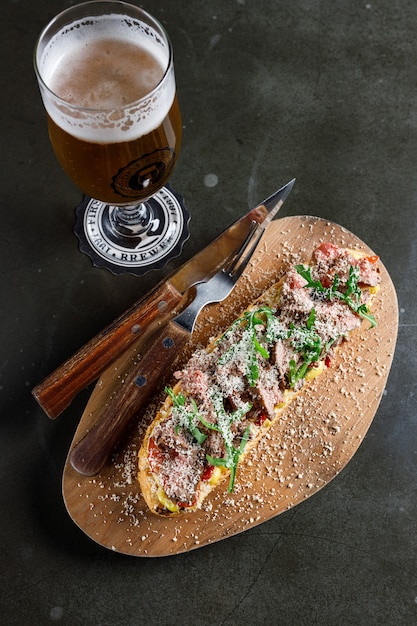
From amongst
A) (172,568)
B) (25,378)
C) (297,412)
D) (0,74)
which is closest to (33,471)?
(25,378)

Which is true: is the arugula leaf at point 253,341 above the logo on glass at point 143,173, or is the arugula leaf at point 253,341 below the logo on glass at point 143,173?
below

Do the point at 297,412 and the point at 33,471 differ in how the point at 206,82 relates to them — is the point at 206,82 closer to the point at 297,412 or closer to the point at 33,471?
the point at 297,412

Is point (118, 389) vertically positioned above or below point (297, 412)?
above

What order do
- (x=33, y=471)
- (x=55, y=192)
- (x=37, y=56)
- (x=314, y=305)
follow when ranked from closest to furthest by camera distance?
(x=37, y=56) < (x=314, y=305) < (x=33, y=471) < (x=55, y=192)

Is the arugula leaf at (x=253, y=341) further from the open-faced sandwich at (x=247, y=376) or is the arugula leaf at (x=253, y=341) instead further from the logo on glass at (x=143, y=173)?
the logo on glass at (x=143, y=173)

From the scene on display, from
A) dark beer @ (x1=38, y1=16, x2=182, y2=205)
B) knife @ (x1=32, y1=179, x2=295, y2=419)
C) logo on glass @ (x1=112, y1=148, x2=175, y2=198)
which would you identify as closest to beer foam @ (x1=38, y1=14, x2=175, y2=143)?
dark beer @ (x1=38, y1=16, x2=182, y2=205)

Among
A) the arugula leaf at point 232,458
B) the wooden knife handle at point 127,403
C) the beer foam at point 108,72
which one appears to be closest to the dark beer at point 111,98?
the beer foam at point 108,72
